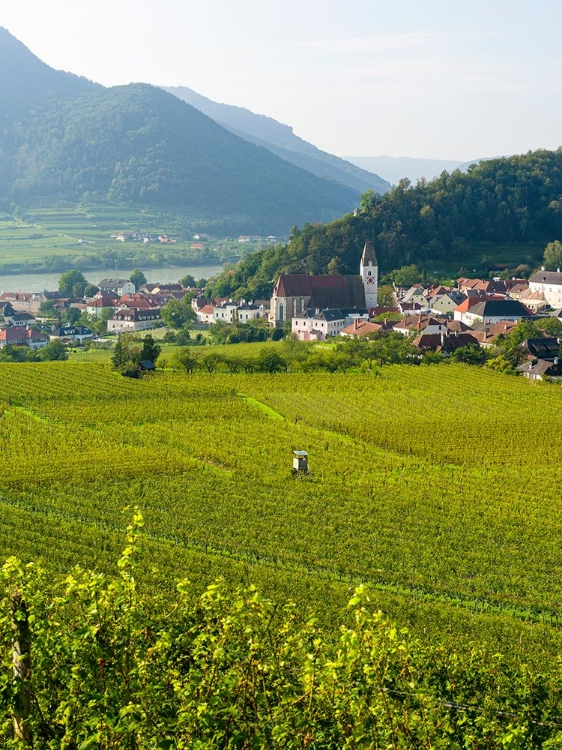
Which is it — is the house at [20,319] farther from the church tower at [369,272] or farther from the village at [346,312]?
the church tower at [369,272]

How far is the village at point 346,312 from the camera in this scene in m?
65.3

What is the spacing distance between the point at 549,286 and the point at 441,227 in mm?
17977

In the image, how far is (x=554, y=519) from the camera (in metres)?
26.5

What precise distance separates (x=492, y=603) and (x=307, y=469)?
1107cm

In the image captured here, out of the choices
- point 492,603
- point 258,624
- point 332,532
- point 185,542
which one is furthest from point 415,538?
point 258,624

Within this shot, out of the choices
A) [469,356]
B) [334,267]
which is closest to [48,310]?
[334,267]

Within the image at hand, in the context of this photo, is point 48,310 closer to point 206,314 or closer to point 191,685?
point 206,314

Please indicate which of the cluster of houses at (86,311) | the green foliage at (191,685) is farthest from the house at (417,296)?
the green foliage at (191,685)

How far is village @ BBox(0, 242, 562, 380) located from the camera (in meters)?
65.3

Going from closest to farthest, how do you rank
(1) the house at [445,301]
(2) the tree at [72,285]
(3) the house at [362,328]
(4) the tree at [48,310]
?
(3) the house at [362,328] < (1) the house at [445,301] < (4) the tree at [48,310] < (2) the tree at [72,285]

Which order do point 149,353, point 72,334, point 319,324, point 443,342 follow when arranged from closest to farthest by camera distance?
1. point 149,353
2. point 443,342
3. point 319,324
4. point 72,334

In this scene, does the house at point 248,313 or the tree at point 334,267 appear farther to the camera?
the tree at point 334,267

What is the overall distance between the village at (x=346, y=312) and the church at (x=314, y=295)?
79mm

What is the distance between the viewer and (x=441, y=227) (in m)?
95.5
